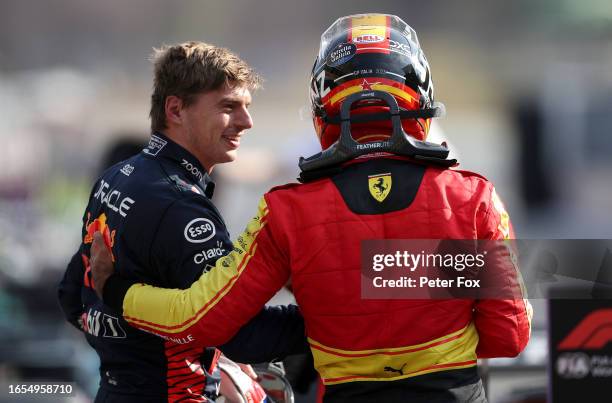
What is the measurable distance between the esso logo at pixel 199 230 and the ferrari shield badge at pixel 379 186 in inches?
19.8

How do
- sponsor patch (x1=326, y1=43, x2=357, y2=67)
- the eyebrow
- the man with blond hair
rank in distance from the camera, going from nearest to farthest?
sponsor patch (x1=326, y1=43, x2=357, y2=67), the man with blond hair, the eyebrow

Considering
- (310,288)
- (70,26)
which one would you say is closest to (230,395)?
(310,288)

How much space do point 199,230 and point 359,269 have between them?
20.3 inches

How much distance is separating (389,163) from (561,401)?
34.1 inches

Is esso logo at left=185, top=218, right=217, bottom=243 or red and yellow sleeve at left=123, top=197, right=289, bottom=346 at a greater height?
esso logo at left=185, top=218, right=217, bottom=243

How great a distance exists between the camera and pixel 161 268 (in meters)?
2.24

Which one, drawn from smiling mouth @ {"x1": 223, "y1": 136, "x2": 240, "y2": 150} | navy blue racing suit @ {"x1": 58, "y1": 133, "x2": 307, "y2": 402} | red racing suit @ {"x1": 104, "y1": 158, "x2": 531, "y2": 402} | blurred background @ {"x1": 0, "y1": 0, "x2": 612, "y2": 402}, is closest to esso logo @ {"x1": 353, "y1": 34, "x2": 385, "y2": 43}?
red racing suit @ {"x1": 104, "y1": 158, "x2": 531, "y2": 402}

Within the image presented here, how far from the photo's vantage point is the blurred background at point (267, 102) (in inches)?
235

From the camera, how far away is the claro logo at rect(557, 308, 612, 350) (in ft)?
7.61

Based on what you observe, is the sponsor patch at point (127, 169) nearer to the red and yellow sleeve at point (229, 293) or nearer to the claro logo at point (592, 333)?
the red and yellow sleeve at point (229, 293)

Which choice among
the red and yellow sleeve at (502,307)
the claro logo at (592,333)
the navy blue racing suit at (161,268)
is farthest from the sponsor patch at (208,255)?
the claro logo at (592,333)

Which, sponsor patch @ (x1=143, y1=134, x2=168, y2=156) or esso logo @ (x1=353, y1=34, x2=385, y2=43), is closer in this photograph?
esso logo @ (x1=353, y1=34, x2=385, y2=43)

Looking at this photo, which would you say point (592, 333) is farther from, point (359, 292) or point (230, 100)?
point (230, 100)

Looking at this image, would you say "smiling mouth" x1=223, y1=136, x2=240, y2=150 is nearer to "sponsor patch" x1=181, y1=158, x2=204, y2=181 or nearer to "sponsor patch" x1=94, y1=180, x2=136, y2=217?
"sponsor patch" x1=181, y1=158, x2=204, y2=181
